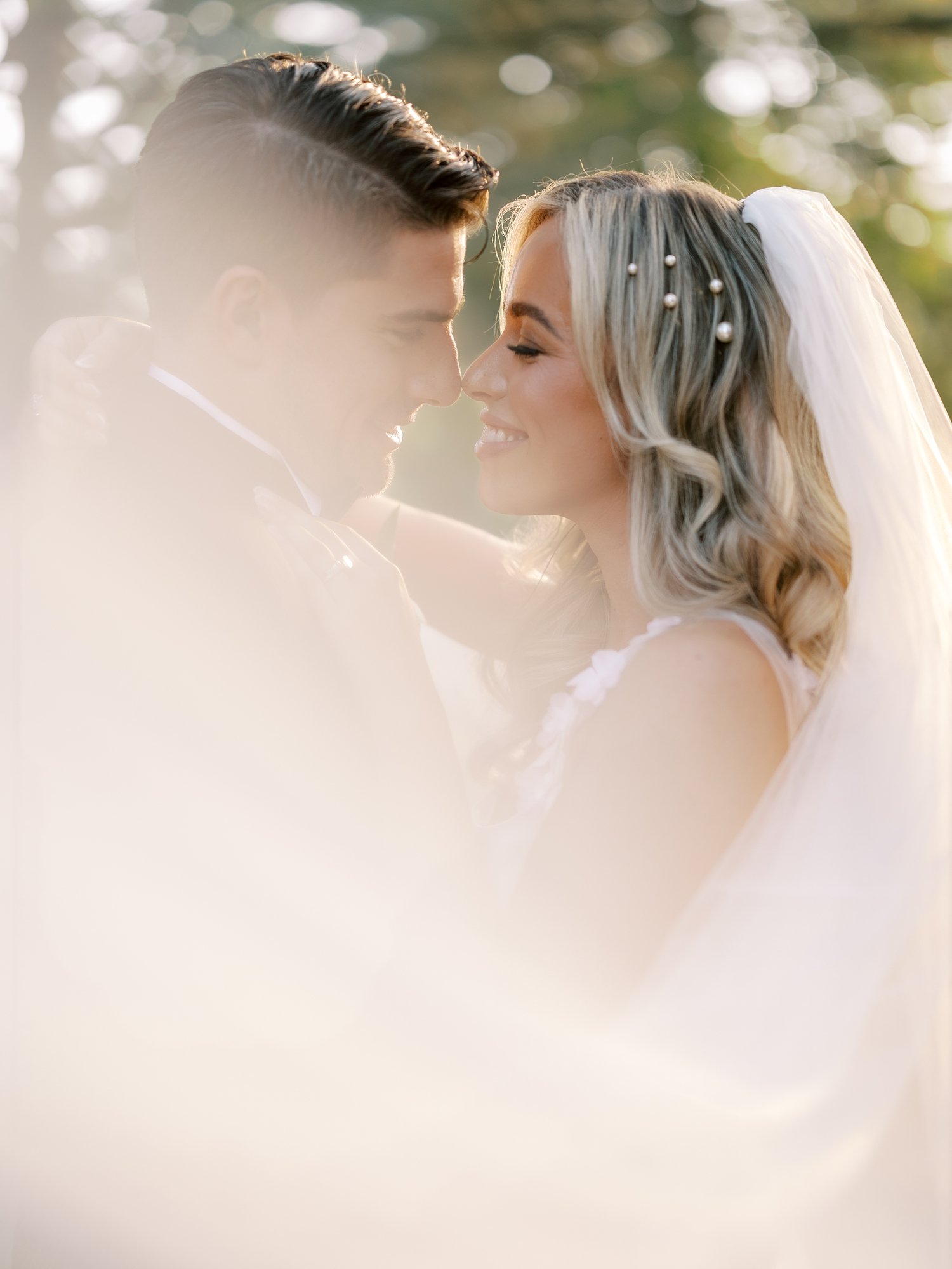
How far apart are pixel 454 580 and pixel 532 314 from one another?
1049 millimetres

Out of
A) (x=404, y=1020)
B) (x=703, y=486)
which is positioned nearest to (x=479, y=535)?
(x=703, y=486)

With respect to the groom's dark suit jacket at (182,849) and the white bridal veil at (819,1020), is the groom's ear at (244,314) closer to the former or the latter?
the groom's dark suit jacket at (182,849)

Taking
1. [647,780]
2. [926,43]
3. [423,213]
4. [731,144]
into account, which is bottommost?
[647,780]

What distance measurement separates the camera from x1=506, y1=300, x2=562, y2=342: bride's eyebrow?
2459 mm

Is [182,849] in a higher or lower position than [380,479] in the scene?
lower

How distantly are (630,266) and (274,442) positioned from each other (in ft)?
2.69

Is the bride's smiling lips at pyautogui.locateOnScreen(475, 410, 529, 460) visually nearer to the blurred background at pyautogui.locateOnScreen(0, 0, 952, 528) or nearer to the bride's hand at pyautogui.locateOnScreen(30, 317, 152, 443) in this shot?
the bride's hand at pyautogui.locateOnScreen(30, 317, 152, 443)

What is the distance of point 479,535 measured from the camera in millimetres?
3514

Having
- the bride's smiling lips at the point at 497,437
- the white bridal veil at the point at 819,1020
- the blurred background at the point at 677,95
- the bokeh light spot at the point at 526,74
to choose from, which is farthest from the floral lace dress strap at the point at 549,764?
the bokeh light spot at the point at 526,74

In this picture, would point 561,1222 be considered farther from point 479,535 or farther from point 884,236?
point 884,236

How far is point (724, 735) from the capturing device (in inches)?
85.4

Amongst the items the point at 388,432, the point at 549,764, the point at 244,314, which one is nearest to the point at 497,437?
the point at 388,432

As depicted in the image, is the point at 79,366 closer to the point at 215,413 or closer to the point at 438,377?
the point at 215,413

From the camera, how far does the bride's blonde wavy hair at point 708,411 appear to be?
2.35 metres
